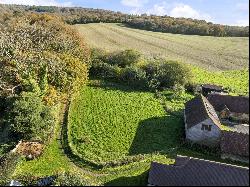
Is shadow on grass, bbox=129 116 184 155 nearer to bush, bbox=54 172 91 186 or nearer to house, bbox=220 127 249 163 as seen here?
house, bbox=220 127 249 163

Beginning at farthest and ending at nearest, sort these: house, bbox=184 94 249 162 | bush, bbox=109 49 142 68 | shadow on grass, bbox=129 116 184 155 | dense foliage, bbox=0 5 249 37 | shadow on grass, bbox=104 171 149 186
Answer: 1. dense foliage, bbox=0 5 249 37
2. bush, bbox=109 49 142 68
3. shadow on grass, bbox=129 116 184 155
4. house, bbox=184 94 249 162
5. shadow on grass, bbox=104 171 149 186

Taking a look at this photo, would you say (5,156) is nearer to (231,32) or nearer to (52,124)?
(52,124)

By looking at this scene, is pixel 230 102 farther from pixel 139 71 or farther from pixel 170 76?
pixel 139 71

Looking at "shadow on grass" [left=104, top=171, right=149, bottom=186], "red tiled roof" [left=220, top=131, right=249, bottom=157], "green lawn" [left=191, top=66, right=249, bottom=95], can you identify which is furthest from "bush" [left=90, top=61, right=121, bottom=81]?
"shadow on grass" [left=104, top=171, right=149, bottom=186]

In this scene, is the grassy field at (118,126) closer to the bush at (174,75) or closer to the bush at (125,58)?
the bush at (174,75)

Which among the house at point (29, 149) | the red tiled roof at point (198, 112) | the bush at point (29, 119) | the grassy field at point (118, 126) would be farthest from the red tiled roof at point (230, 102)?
the house at point (29, 149)

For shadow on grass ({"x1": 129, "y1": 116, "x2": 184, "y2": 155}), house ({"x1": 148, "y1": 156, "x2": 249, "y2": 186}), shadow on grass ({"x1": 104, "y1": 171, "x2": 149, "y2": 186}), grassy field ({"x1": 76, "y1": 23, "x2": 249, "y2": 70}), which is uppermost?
grassy field ({"x1": 76, "y1": 23, "x2": 249, "y2": 70})

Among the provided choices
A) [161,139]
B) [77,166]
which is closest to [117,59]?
[161,139]
